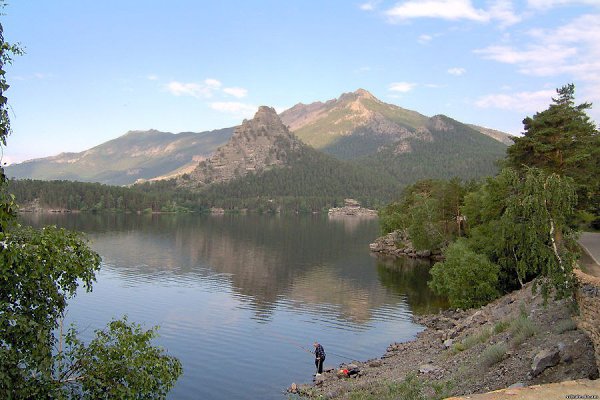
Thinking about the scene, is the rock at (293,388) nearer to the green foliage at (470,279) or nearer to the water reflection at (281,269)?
the water reflection at (281,269)

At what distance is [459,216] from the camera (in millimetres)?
98312

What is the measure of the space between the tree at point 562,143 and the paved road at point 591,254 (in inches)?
Answer: 163

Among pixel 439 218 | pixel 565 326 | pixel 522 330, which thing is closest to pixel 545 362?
pixel 565 326

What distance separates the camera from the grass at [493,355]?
2734 centimetres

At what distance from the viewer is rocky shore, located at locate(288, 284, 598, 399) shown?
21.6m

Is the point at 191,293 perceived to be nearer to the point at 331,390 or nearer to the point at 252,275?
the point at 252,275

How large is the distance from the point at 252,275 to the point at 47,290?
76.3 meters

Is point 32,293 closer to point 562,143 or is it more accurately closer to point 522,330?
point 522,330

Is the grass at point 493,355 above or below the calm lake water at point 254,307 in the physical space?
above

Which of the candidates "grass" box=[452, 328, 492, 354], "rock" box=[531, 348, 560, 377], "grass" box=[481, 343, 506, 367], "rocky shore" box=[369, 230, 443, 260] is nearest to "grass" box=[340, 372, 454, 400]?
"grass" box=[481, 343, 506, 367]

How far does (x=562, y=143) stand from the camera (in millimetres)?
57000

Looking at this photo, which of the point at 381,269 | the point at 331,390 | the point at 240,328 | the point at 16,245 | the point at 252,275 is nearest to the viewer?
the point at 16,245

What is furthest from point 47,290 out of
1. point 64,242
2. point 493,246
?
point 493,246

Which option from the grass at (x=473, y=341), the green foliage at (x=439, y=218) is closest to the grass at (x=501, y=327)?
the grass at (x=473, y=341)
